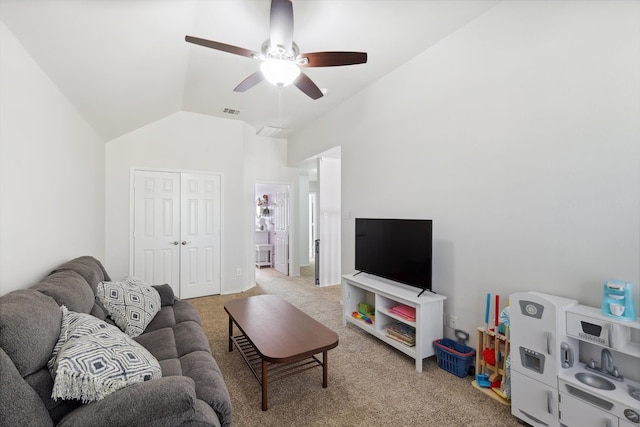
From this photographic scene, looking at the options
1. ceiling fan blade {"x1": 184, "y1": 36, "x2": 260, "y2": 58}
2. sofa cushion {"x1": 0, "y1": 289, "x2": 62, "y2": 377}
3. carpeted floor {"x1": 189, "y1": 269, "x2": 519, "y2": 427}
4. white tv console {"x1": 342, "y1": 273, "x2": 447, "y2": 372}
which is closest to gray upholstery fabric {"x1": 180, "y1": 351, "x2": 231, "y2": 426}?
carpeted floor {"x1": 189, "y1": 269, "x2": 519, "y2": 427}

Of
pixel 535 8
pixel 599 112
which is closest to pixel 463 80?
pixel 535 8

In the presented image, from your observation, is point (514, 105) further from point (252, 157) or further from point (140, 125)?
point (140, 125)

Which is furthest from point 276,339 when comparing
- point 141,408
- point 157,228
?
point 157,228

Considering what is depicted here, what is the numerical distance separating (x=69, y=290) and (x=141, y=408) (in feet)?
3.57

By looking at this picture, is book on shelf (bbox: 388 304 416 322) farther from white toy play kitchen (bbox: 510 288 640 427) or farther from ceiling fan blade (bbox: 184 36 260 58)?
ceiling fan blade (bbox: 184 36 260 58)

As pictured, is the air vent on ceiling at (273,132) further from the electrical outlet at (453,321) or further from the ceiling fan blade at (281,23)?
the electrical outlet at (453,321)

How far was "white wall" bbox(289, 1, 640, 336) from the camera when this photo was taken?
1758mm

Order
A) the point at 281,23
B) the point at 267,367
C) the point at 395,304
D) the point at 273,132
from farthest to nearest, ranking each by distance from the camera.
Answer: the point at 273,132 → the point at 395,304 → the point at 267,367 → the point at 281,23

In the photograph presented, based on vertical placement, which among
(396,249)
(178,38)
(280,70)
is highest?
(178,38)

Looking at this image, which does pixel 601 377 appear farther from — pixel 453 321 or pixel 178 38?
pixel 178 38

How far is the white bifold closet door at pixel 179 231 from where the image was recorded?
447 centimetres

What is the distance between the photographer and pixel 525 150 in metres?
2.18

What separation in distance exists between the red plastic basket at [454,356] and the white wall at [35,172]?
3.07m

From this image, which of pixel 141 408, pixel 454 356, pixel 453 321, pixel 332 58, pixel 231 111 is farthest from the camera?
pixel 231 111
